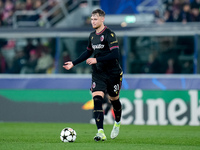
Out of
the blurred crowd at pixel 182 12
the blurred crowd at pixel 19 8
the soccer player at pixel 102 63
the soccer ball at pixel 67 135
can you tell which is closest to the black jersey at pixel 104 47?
the soccer player at pixel 102 63

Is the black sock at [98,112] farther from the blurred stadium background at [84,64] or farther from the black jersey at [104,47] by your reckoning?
the blurred stadium background at [84,64]

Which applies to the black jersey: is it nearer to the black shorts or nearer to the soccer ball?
the black shorts

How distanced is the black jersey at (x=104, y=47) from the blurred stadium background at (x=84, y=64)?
6051mm

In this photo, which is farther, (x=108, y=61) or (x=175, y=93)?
(x=175, y=93)

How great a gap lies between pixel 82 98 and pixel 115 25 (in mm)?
4607

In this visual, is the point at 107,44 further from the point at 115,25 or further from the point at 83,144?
the point at 115,25

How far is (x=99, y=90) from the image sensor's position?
29.6 ft

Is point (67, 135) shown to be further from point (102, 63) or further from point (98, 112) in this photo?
point (102, 63)

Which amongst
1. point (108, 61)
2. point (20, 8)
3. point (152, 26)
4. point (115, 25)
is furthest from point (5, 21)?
point (108, 61)

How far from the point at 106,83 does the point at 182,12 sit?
10.5 metres

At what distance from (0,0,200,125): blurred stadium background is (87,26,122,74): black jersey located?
6.05m

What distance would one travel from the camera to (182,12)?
1905 centimetres

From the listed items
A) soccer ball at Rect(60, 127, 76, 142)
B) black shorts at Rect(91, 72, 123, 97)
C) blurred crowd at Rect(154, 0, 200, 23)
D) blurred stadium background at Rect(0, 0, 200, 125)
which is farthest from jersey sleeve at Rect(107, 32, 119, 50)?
blurred crowd at Rect(154, 0, 200, 23)

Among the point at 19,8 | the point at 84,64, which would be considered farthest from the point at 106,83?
the point at 19,8
